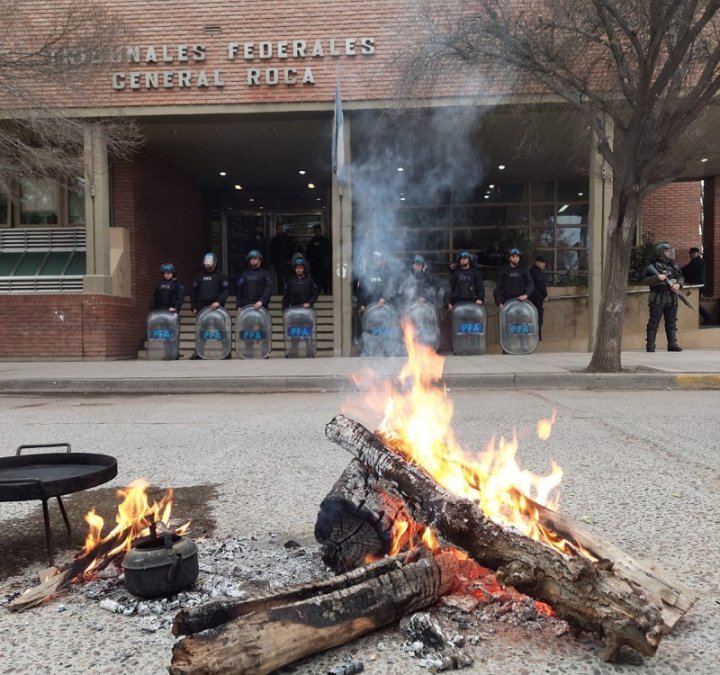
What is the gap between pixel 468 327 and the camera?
47.2 feet

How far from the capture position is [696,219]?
65.8ft

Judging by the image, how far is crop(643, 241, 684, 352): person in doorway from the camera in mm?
13234

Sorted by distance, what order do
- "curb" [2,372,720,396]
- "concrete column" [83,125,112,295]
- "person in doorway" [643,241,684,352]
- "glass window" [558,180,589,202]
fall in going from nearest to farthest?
"curb" [2,372,720,396] → "person in doorway" [643,241,684,352] → "concrete column" [83,125,112,295] → "glass window" [558,180,589,202]

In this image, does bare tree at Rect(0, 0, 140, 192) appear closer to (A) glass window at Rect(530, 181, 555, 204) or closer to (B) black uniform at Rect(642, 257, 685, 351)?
(B) black uniform at Rect(642, 257, 685, 351)

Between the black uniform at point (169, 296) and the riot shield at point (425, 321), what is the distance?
17.1ft

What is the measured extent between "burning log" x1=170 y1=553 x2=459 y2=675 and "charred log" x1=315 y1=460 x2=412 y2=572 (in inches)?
11.9

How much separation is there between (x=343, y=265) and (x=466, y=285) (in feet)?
9.33

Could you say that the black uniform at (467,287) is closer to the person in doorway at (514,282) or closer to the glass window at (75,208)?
the person in doorway at (514,282)

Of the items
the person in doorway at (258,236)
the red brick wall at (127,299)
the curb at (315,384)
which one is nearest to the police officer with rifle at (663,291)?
the curb at (315,384)

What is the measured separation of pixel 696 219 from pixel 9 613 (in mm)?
21865

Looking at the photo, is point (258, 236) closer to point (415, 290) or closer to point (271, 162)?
point (271, 162)

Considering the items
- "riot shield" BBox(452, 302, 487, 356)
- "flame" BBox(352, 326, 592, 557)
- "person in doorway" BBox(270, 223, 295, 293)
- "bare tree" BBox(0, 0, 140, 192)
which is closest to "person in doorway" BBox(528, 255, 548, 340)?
"riot shield" BBox(452, 302, 487, 356)

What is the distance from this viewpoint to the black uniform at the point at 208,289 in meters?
14.6

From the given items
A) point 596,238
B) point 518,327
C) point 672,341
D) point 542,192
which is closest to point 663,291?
point 672,341
